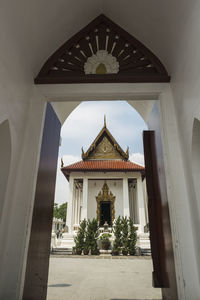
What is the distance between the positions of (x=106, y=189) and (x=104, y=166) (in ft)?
3.96

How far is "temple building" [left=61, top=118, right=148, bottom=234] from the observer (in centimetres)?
936

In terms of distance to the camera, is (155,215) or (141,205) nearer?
(155,215)

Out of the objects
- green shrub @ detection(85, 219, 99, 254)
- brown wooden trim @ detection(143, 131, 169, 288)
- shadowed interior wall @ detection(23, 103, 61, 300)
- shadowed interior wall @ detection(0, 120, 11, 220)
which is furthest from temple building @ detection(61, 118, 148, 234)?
shadowed interior wall @ detection(0, 120, 11, 220)

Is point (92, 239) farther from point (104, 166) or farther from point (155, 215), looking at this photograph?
point (155, 215)

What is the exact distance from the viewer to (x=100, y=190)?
33.0ft

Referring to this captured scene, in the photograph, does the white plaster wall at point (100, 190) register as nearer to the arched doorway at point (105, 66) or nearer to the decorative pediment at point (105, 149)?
the decorative pediment at point (105, 149)

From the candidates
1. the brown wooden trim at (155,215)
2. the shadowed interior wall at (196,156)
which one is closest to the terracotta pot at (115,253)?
the brown wooden trim at (155,215)

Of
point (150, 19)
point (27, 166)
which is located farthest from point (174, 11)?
point (27, 166)

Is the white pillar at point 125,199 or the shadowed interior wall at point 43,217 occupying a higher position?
the white pillar at point 125,199

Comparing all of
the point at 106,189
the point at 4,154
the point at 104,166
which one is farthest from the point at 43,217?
the point at 106,189

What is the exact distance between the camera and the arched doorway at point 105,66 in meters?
2.32

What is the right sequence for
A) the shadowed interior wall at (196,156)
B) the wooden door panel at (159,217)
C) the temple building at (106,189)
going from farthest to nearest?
the temple building at (106,189) < the wooden door panel at (159,217) < the shadowed interior wall at (196,156)

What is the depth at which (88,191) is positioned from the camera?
10109 mm

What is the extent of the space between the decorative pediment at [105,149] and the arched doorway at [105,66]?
8116 mm
